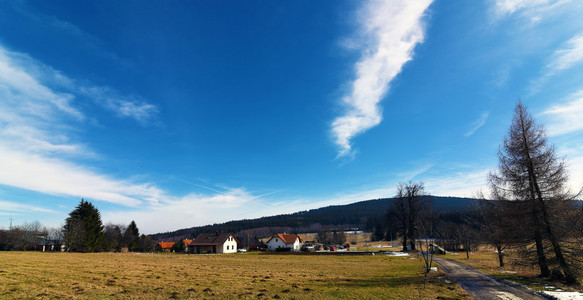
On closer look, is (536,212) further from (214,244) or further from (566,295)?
(214,244)

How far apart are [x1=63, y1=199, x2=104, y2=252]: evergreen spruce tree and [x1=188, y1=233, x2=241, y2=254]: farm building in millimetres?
22983

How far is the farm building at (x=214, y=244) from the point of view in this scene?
74.4 metres

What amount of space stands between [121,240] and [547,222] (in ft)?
334

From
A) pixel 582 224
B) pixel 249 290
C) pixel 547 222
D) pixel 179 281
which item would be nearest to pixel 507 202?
pixel 547 222

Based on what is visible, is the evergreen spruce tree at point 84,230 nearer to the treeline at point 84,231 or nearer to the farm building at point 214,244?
the treeline at point 84,231

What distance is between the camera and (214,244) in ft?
244

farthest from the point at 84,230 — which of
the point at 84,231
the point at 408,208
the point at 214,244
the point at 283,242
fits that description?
the point at 408,208

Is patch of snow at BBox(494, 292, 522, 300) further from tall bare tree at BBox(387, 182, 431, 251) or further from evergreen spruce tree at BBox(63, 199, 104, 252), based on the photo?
evergreen spruce tree at BBox(63, 199, 104, 252)

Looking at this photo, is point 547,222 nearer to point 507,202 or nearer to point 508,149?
point 507,202

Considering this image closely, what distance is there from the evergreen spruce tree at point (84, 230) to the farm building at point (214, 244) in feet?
75.4

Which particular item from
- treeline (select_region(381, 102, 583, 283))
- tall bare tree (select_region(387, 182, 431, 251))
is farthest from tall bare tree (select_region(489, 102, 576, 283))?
tall bare tree (select_region(387, 182, 431, 251))

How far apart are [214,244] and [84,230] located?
3002cm

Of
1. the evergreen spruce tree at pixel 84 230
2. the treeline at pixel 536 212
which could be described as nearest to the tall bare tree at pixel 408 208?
the treeline at pixel 536 212

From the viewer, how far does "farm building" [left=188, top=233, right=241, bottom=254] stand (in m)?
74.4
